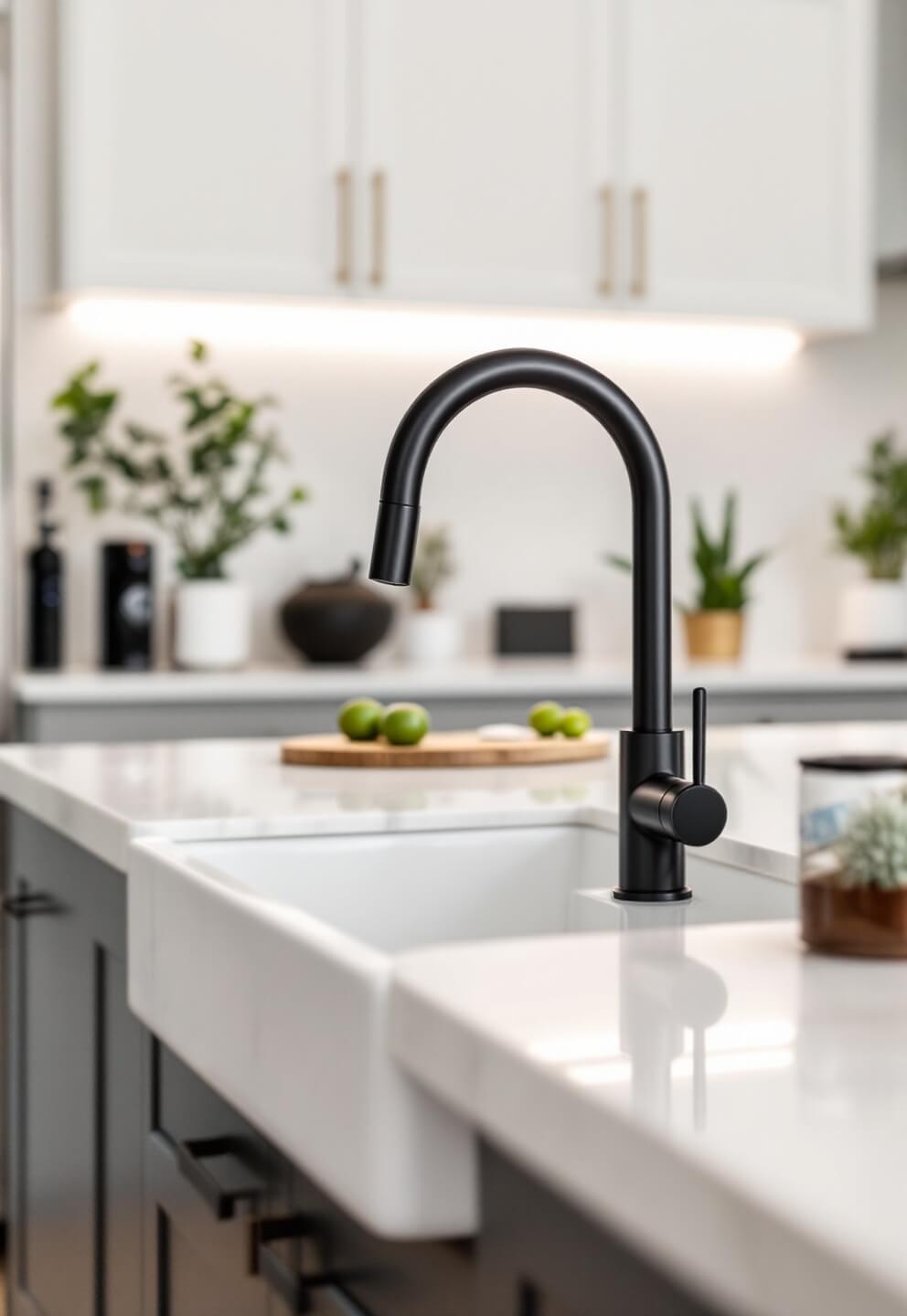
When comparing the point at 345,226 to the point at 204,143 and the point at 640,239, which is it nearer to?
the point at 204,143

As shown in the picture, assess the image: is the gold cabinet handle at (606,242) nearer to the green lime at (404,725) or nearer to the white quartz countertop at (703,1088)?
the green lime at (404,725)

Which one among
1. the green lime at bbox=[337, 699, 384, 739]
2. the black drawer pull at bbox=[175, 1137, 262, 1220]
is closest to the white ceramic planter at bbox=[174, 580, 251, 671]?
the green lime at bbox=[337, 699, 384, 739]

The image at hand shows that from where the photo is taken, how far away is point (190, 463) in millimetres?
3191

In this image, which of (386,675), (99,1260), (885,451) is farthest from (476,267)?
(99,1260)

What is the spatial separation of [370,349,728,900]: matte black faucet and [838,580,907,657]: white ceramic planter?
2735 mm

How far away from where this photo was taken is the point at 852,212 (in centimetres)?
351

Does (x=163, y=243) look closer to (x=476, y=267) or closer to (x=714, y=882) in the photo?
(x=476, y=267)

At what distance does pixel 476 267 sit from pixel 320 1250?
2511mm

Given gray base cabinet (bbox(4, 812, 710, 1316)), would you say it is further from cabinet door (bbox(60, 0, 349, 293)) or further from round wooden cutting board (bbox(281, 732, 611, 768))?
cabinet door (bbox(60, 0, 349, 293))

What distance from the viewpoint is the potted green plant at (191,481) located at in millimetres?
3104

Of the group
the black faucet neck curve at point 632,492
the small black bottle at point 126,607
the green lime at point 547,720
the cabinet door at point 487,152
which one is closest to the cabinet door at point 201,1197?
the black faucet neck curve at point 632,492

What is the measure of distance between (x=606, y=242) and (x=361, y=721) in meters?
1.76

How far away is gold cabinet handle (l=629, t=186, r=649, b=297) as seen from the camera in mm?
3322

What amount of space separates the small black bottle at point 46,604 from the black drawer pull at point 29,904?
3.89 ft
